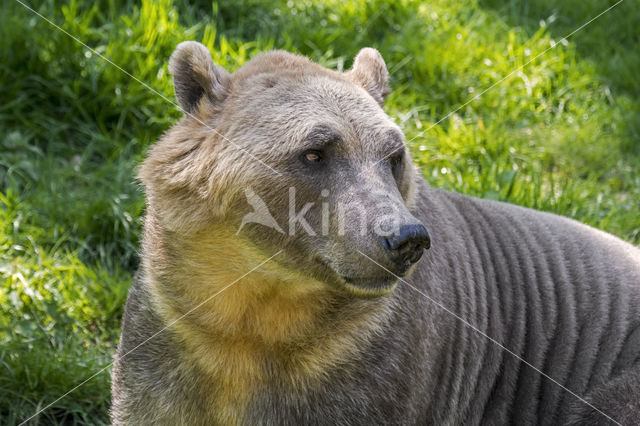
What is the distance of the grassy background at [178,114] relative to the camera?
5.99 m

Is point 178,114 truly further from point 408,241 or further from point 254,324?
point 408,241

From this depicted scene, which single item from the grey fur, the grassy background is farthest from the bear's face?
the grassy background

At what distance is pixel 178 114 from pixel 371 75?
2.64m

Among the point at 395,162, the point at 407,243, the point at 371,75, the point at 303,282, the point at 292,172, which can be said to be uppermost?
the point at 371,75

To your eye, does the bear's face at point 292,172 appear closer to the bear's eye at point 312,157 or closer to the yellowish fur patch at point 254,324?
the bear's eye at point 312,157

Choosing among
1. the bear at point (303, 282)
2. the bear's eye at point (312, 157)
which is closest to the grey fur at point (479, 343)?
the bear at point (303, 282)

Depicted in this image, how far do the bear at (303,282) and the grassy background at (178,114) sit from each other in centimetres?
103

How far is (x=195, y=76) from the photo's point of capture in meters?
4.61

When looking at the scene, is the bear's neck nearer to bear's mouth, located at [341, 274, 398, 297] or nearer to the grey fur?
the grey fur

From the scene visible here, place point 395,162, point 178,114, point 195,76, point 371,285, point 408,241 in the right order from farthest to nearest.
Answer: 1. point 178,114
2. point 195,76
3. point 395,162
4. point 371,285
5. point 408,241

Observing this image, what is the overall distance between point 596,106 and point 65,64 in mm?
4213

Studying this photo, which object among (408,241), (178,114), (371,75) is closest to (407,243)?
(408,241)

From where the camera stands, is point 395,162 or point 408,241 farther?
point 395,162

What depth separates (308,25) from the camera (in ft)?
26.7
